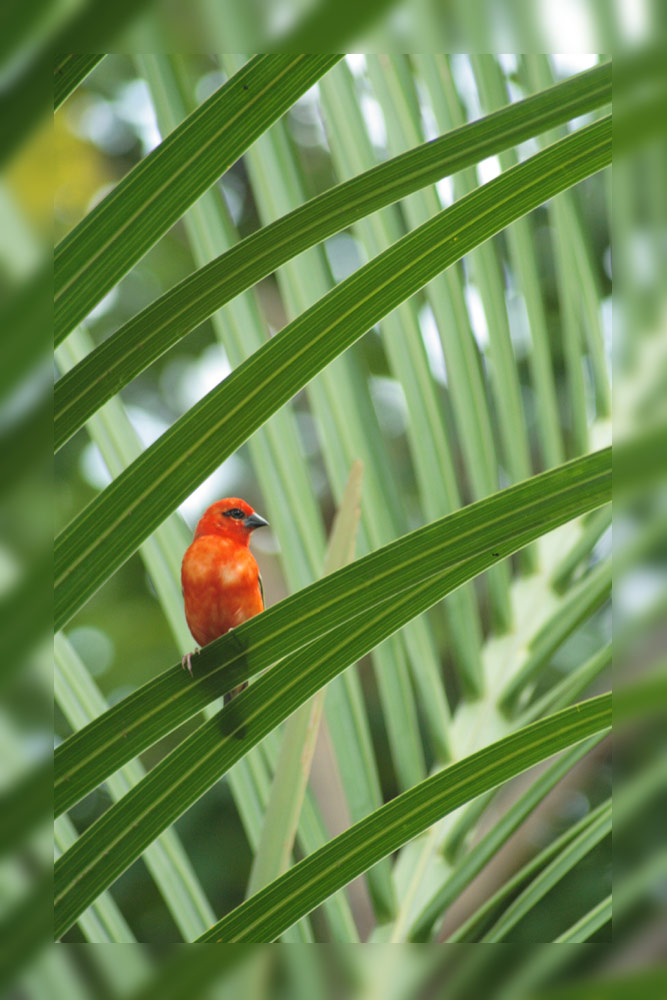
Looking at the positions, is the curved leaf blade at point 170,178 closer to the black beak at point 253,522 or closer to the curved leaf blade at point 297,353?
the curved leaf blade at point 297,353

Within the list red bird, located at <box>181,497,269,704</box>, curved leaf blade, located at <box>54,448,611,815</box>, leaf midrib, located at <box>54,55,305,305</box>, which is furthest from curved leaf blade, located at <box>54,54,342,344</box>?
red bird, located at <box>181,497,269,704</box>

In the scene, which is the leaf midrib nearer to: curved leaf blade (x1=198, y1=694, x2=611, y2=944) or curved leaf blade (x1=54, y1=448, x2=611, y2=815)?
curved leaf blade (x1=54, y1=448, x2=611, y2=815)

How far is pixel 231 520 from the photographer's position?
73cm

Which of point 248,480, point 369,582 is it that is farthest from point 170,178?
point 248,480

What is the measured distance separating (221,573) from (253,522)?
0.19ft

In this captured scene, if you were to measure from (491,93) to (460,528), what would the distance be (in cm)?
41

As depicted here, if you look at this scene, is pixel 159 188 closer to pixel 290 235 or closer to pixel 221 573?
pixel 290 235

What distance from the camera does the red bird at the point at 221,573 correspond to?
0.67 meters

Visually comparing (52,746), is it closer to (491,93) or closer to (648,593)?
(648,593)

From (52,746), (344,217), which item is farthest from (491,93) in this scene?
(52,746)

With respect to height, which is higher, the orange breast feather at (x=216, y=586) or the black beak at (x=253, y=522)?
the black beak at (x=253, y=522)

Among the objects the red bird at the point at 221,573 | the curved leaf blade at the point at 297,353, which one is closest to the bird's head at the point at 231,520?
the red bird at the point at 221,573

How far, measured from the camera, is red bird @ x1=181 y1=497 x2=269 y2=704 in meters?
0.67

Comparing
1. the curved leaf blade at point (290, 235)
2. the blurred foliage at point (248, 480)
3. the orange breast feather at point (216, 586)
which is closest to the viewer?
the blurred foliage at point (248, 480)
